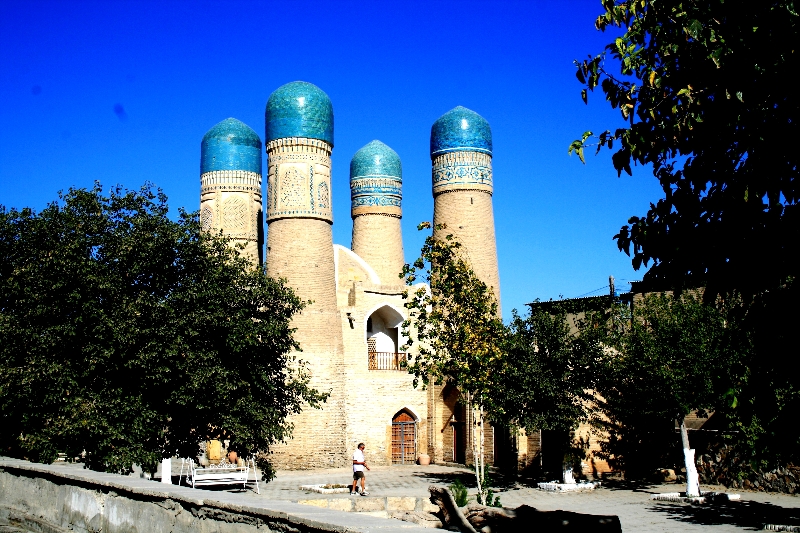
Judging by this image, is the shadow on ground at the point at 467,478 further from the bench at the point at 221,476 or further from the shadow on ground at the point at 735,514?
the bench at the point at 221,476

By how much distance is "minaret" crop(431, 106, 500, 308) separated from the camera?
25.9 metres

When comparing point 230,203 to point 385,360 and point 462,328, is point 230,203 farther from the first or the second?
point 462,328

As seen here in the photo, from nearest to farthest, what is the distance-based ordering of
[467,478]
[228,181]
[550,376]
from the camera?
1. [550,376]
2. [467,478]
3. [228,181]

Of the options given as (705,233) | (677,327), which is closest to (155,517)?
(705,233)

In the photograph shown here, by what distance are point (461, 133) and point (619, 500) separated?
14.4 metres

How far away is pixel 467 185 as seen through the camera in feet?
86.7

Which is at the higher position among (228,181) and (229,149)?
(229,149)

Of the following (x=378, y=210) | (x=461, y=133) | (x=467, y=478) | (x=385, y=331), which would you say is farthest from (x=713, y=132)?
(x=378, y=210)

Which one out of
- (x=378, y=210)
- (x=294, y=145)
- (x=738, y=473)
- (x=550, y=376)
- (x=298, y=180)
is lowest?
(x=738, y=473)

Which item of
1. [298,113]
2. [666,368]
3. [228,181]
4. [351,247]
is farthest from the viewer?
[351,247]

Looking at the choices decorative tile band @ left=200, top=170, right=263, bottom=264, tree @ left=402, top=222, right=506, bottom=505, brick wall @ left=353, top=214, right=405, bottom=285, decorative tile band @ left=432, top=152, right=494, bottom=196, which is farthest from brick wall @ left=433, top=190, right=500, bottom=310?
tree @ left=402, top=222, right=506, bottom=505

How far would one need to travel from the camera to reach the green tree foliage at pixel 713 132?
5211 mm

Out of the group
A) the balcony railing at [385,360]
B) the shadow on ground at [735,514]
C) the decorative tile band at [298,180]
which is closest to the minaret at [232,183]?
the decorative tile band at [298,180]

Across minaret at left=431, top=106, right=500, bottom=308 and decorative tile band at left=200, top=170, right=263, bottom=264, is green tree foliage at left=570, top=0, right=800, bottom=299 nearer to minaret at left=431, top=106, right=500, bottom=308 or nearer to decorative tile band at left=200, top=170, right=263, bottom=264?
minaret at left=431, top=106, right=500, bottom=308
